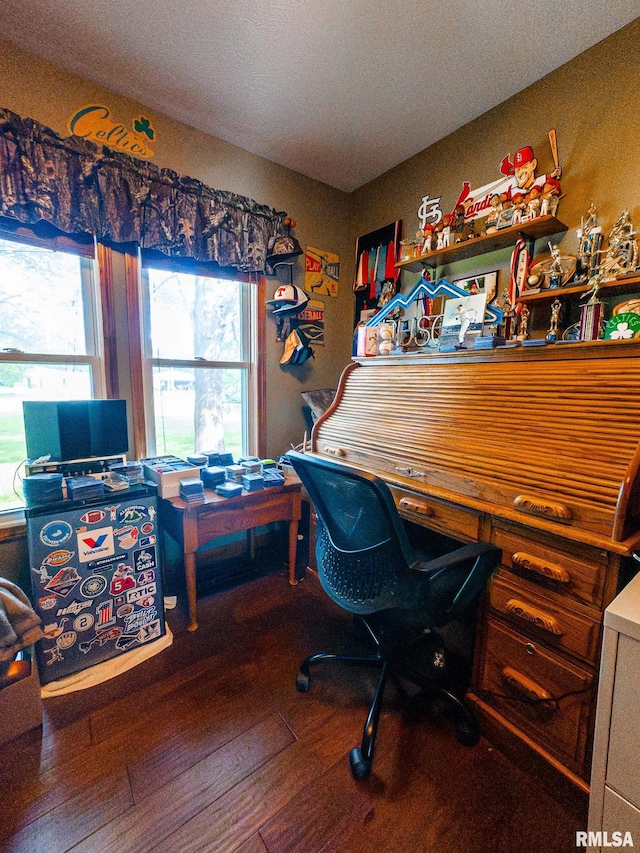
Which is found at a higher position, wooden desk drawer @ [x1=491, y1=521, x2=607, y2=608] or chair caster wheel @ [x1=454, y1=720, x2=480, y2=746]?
wooden desk drawer @ [x1=491, y1=521, x2=607, y2=608]

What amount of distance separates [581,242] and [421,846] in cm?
227

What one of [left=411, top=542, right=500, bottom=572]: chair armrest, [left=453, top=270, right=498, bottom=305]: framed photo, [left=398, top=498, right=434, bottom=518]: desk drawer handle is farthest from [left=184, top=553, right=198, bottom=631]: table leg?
[left=453, top=270, right=498, bottom=305]: framed photo

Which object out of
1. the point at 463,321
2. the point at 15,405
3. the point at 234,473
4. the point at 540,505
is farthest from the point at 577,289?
the point at 15,405

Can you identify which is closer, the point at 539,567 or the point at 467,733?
the point at 539,567

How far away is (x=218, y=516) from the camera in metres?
1.90

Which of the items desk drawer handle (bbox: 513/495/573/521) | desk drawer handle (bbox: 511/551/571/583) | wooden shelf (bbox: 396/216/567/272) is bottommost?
desk drawer handle (bbox: 511/551/571/583)

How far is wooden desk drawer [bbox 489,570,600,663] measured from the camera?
3.42 feet

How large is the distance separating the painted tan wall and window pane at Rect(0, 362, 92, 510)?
7.73 ft

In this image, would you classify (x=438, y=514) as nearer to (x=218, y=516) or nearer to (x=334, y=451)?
(x=334, y=451)

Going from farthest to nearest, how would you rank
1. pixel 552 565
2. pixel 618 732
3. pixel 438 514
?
Answer: pixel 438 514 < pixel 552 565 < pixel 618 732

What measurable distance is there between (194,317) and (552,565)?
7.38ft

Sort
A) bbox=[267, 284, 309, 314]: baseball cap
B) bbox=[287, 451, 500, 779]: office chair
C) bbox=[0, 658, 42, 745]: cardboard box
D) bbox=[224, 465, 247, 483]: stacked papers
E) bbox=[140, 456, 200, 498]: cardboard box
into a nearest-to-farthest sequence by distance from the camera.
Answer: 1. bbox=[287, 451, 500, 779]: office chair
2. bbox=[0, 658, 42, 745]: cardboard box
3. bbox=[140, 456, 200, 498]: cardboard box
4. bbox=[224, 465, 247, 483]: stacked papers
5. bbox=[267, 284, 309, 314]: baseball cap

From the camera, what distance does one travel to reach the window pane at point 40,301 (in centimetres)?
172

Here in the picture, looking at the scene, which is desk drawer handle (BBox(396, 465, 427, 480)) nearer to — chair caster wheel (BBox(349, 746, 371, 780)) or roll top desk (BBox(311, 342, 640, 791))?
roll top desk (BBox(311, 342, 640, 791))
